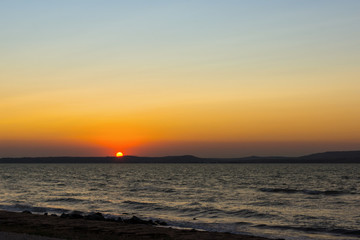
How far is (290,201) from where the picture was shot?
151 feet

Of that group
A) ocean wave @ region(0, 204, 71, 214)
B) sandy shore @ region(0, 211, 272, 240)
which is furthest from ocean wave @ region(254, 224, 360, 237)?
ocean wave @ region(0, 204, 71, 214)

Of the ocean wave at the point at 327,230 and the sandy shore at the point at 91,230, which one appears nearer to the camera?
the sandy shore at the point at 91,230

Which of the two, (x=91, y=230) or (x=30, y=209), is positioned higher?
(x=91, y=230)

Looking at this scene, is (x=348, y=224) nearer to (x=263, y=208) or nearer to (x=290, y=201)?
(x=263, y=208)

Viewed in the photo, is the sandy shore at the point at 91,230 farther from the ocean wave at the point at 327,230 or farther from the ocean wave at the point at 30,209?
the ocean wave at the point at 30,209

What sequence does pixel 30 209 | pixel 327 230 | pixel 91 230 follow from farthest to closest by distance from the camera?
pixel 30 209 → pixel 327 230 → pixel 91 230

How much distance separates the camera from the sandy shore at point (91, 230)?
71.7ft

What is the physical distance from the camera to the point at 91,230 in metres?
24.0

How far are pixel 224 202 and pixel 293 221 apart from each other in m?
13.2

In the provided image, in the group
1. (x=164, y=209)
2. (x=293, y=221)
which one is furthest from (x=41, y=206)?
(x=293, y=221)

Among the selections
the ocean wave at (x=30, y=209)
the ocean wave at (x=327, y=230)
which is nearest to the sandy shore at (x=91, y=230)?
the ocean wave at (x=327, y=230)

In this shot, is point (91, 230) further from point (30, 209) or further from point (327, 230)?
point (30, 209)

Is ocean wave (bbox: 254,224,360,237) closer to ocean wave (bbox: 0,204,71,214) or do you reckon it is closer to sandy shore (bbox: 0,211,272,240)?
sandy shore (bbox: 0,211,272,240)

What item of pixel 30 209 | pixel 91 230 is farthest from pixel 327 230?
pixel 30 209
